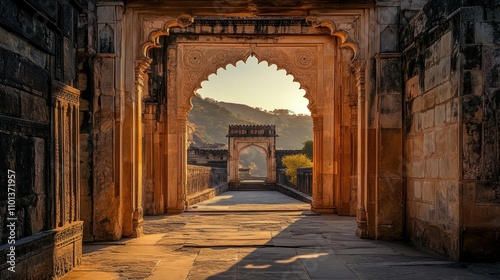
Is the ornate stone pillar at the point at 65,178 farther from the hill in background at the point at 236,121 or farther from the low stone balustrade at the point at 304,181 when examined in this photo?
the hill in background at the point at 236,121

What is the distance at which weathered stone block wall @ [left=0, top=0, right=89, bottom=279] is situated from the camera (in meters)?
3.68

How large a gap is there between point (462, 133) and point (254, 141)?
30200mm

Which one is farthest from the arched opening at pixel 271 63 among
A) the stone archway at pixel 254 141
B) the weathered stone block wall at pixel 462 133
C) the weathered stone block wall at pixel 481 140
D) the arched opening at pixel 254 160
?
the arched opening at pixel 254 160

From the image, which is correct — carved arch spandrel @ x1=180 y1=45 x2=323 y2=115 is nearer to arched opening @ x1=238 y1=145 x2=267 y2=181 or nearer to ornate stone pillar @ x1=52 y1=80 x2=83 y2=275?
ornate stone pillar @ x1=52 y1=80 x2=83 y2=275

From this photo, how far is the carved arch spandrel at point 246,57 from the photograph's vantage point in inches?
486

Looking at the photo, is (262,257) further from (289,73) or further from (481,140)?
(289,73)

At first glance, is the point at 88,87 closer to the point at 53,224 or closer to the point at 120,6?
the point at 120,6

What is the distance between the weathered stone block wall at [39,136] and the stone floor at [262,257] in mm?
610

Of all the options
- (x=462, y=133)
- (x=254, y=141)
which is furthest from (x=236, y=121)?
(x=462, y=133)

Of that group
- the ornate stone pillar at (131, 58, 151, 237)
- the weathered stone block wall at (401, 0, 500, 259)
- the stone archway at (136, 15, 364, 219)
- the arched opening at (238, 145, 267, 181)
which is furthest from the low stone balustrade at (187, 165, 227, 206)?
the arched opening at (238, 145, 267, 181)

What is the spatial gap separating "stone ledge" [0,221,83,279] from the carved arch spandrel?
7.65 meters

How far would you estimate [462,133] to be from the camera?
514 cm

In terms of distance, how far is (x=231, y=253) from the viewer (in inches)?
238

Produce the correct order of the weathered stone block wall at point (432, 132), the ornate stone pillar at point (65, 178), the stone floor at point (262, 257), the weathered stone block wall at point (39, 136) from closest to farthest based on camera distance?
the weathered stone block wall at point (39, 136) < the ornate stone pillar at point (65, 178) < the stone floor at point (262, 257) < the weathered stone block wall at point (432, 132)
